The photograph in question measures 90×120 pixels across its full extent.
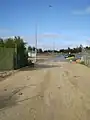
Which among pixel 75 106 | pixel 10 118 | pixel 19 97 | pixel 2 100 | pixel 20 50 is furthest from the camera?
pixel 20 50

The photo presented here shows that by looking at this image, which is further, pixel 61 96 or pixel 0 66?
pixel 0 66

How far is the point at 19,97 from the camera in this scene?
12195 millimetres

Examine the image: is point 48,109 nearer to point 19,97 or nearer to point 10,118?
point 10,118

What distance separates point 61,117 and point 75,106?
1.93m

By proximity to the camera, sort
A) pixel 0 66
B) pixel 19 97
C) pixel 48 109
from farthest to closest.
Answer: pixel 0 66 < pixel 19 97 < pixel 48 109

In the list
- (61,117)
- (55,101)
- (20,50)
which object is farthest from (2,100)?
(20,50)

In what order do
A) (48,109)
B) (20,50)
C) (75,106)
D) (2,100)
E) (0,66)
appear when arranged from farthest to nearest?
(20,50) < (0,66) < (2,100) < (75,106) < (48,109)

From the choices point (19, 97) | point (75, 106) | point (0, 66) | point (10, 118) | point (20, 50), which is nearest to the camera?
point (10, 118)

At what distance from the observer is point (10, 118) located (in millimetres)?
8211

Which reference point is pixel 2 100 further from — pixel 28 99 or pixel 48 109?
pixel 48 109

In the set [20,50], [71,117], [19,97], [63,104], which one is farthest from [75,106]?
[20,50]

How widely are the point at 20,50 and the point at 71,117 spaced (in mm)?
25579

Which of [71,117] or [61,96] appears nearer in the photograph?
[71,117]

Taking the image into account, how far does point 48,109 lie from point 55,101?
1.72 metres
